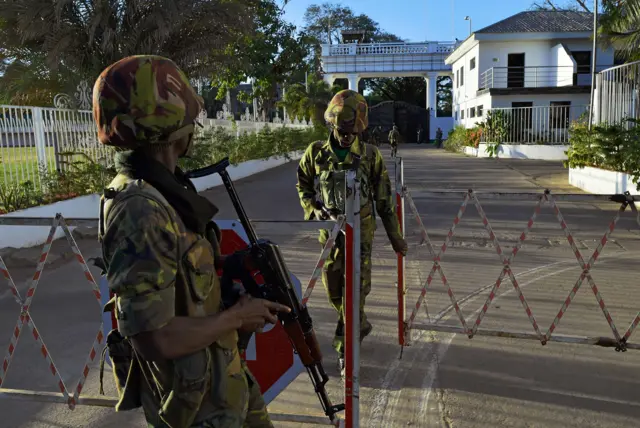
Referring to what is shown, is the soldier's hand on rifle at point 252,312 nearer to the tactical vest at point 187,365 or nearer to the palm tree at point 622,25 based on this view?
the tactical vest at point 187,365

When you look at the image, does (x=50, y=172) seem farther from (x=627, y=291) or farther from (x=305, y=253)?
(x=627, y=291)

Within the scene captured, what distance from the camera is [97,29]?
402 inches

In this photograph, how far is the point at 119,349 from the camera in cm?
156

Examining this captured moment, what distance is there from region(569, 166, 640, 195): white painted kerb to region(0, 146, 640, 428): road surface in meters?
2.42

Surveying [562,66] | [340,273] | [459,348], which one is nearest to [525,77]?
[562,66]

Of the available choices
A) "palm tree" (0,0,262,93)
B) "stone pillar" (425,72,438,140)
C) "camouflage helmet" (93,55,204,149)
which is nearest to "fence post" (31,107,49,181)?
"palm tree" (0,0,262,93)

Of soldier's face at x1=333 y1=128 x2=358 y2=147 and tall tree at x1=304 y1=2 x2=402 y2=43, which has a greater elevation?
tall tree at x1=304 y1=2 x2=402 y2=43

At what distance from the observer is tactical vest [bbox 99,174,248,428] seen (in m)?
1.34

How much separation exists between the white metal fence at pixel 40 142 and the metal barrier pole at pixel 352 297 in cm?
671

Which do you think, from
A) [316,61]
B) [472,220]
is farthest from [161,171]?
[316,61]

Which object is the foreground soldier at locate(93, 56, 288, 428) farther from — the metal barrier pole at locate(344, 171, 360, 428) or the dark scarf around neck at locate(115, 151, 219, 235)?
the metal barrier pole at locate(344, 171, 360, 428)

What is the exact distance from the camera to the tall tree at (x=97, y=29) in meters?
9.69

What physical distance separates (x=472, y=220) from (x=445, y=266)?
289 cm

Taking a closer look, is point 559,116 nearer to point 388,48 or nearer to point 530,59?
point 530,59
